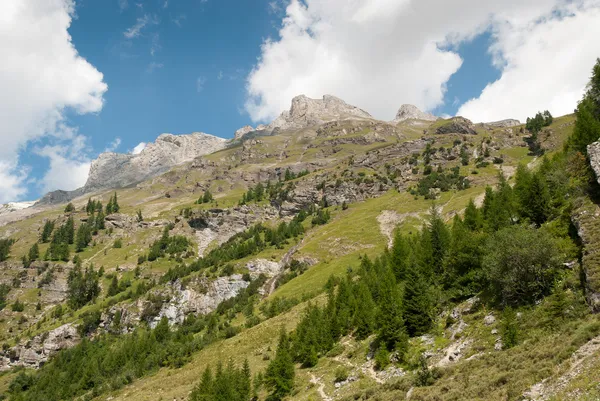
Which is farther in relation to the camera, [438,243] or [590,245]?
[438,243]

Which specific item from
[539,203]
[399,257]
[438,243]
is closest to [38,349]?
[399,257]

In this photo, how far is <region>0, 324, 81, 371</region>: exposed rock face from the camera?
143375 millimetres

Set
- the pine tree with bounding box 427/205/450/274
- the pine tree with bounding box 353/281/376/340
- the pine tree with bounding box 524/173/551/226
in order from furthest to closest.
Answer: the pine tree with bounding box 427/205/450/274 → the pine tree with bounding box 353/281/376/340 → the pine tree with bounding box 524/173/551/226

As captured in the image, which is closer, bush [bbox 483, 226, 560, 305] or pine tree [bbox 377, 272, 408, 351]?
bush [bbox 483, 226, 560, 305]

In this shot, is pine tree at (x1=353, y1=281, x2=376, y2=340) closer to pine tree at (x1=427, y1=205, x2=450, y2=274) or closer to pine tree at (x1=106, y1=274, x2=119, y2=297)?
pine tree at (x1=427, y1=205, x2=450, y2=274)

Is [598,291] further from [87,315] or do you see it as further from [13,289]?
[13,289]

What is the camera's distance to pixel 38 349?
478 feet

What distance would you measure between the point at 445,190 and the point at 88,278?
183m

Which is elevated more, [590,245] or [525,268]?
[590,245]

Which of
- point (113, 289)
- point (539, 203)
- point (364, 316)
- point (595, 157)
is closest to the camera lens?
point (595, 157)

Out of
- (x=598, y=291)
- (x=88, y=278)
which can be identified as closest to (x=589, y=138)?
(x=598, y=291)

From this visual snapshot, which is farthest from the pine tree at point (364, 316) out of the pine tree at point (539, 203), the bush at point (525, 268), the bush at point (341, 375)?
the pine tree at point (539, 203)

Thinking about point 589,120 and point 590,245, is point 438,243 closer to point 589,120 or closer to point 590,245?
point 590,245

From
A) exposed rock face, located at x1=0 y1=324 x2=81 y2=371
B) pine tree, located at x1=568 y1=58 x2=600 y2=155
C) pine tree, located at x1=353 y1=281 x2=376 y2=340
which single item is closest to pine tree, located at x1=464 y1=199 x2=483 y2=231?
pine tree, located at x1=568 y1=58 x2=600 y2=155
